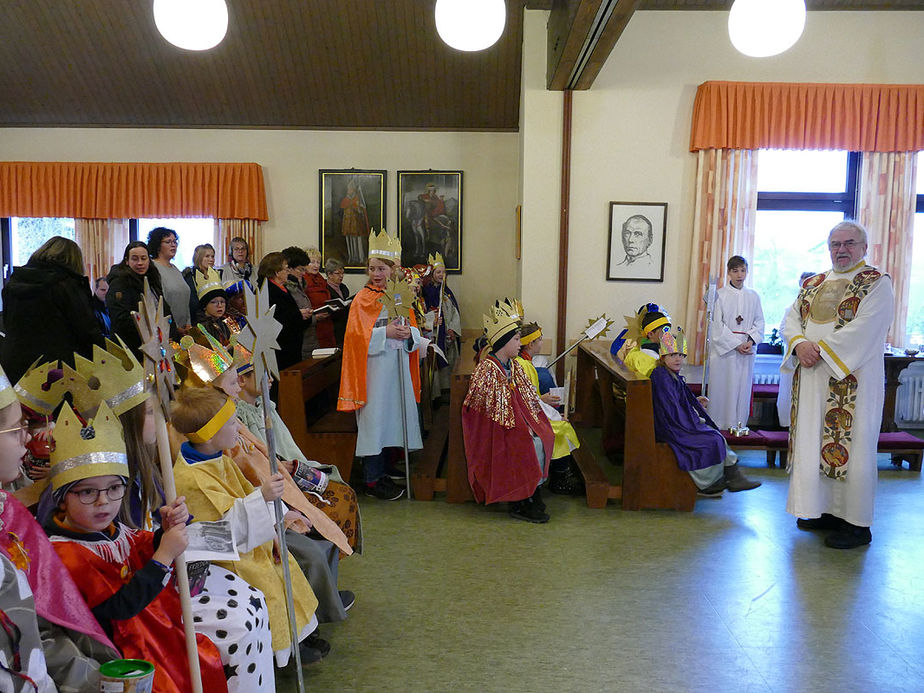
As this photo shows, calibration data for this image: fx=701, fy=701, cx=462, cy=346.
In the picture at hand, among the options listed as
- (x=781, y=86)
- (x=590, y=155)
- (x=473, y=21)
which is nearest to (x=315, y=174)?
(x=590, y=155)

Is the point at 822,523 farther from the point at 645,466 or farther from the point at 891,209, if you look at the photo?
the point at 891,209

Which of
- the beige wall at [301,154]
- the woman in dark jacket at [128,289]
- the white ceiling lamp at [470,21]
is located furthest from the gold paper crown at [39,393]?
the beige wall at [301,154]

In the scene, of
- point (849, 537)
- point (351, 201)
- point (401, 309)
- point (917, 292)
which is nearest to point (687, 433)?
point (849, 537)

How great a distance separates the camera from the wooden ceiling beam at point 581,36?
4273 millimetres

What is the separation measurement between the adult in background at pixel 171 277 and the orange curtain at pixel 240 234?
3.04m

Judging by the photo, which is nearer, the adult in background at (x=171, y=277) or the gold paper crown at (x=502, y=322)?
the gold paper crown at (x=502, y=322)

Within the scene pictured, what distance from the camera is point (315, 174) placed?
8.01 metres

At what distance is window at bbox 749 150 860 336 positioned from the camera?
6.66 metres

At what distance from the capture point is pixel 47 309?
3.63 m

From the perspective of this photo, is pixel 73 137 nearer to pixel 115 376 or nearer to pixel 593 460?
pixel 593 460

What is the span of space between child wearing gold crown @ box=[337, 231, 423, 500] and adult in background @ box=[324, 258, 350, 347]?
2.28 metres

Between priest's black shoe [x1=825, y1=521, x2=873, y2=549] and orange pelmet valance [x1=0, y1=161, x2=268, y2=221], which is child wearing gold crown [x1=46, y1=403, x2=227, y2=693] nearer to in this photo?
priest's black shoe [x1=825, y1=521, x2=873, y2=549]

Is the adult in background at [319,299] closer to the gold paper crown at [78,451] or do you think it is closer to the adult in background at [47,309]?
the adult in background at [47,309]

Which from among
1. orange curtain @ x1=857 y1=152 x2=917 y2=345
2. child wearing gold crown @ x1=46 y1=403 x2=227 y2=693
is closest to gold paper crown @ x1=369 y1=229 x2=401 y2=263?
child wearing gold crown @ x1=46 y1=403 x2=227 y2=693
